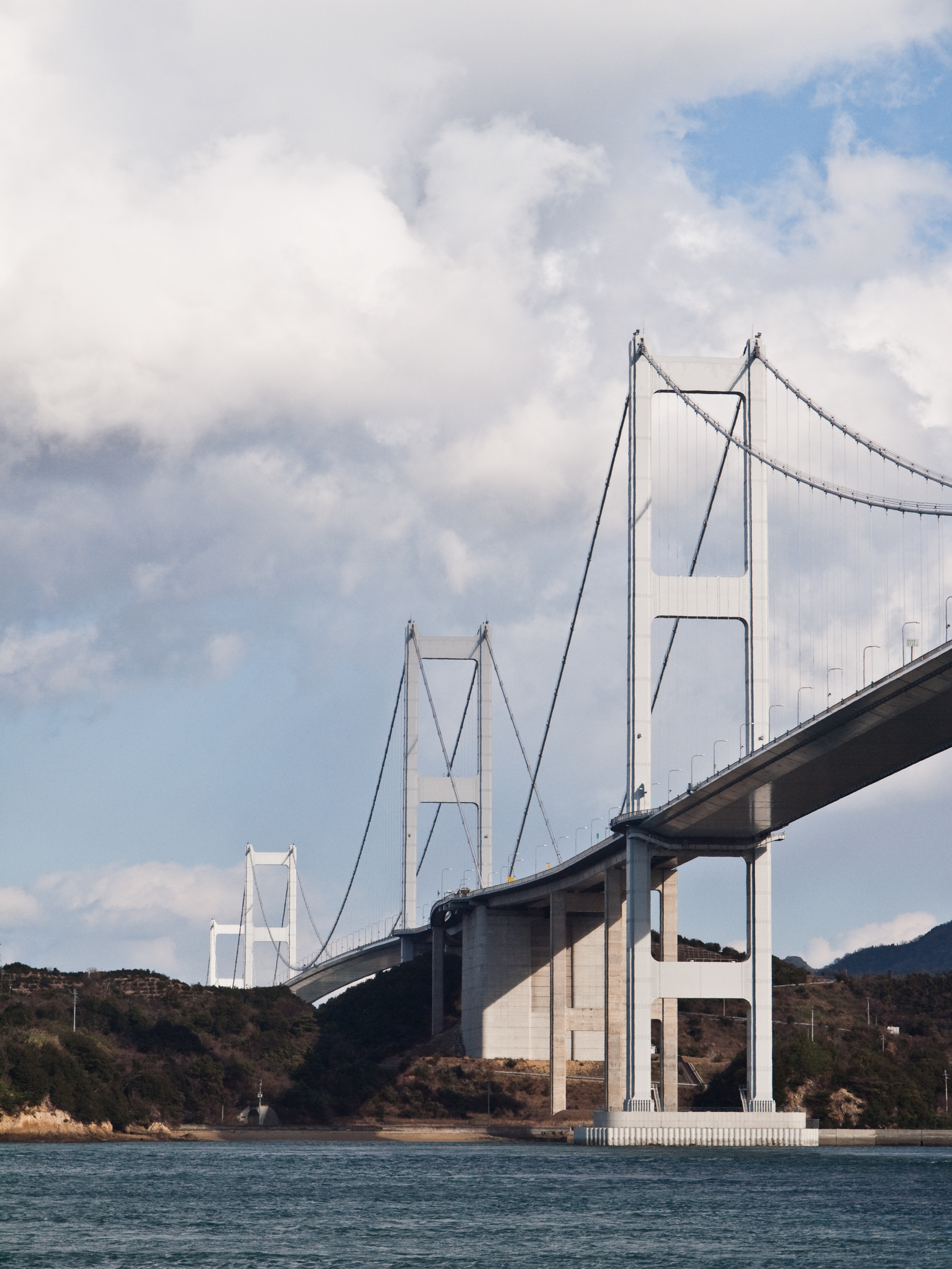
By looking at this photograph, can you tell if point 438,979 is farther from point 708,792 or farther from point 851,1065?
point 708,792

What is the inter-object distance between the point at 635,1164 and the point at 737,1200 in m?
11.2

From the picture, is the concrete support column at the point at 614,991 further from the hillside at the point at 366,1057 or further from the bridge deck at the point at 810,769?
the hillside at the point at 366,1057

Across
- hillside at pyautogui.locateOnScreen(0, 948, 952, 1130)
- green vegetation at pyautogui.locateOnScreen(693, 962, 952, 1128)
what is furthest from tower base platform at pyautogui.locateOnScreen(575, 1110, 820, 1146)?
hillside at pyautogui.locateOnScreen(0, 948, 952, 1130)

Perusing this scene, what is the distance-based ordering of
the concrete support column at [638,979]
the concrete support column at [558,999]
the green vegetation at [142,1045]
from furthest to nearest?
the concrete support column at [558,999], the green vegetation at [142,1045], the concrete support column at [638,979]

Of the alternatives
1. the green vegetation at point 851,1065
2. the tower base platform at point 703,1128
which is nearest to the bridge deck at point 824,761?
the tower base platform at point 703,1128

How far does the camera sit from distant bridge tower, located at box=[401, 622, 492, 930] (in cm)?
9069

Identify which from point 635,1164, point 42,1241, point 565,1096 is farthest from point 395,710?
point 42,1241

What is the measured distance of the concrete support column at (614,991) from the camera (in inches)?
2330

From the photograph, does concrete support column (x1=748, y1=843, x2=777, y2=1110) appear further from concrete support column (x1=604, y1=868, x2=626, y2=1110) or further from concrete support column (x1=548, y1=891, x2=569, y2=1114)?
concrete support column (x1=548, y1=891, x2=569, y2=1114)

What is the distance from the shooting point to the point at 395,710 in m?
97.8

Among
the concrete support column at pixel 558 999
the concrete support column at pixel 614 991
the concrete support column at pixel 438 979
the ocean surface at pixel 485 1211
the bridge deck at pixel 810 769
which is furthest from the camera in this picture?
the concrete support column at pixel 438 979

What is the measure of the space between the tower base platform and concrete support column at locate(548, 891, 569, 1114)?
635 inches

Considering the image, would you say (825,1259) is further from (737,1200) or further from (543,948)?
(543,948)

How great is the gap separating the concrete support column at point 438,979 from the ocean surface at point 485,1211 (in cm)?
3138
